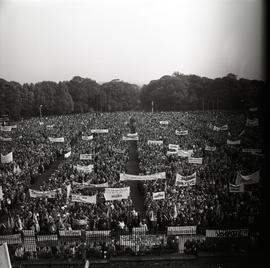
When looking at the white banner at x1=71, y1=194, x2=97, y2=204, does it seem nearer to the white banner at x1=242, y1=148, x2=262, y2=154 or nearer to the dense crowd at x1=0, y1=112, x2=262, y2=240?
the dense crowd at x1=0, y1=112, x2=262, y2=240

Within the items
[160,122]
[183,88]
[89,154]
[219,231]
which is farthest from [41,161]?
[219,231]

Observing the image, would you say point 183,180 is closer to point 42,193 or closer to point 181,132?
point 181,132

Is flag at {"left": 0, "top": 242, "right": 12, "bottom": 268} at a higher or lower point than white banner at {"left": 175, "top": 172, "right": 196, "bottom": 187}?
lower

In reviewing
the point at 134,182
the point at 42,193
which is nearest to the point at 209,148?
the point at 134,182

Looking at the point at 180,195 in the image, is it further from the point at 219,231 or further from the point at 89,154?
the point at 89,154

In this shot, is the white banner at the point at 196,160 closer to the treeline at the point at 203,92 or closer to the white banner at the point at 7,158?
the treeline at the point at 203,92

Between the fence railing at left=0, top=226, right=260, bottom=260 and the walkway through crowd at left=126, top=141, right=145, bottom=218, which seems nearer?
the fence railing at left=0, top=226, right=260, bottom=260

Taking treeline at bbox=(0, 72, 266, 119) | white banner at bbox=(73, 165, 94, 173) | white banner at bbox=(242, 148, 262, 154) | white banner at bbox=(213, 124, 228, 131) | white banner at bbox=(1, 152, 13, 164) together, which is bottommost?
white banner at bbox=(73, 165, 94, 173)

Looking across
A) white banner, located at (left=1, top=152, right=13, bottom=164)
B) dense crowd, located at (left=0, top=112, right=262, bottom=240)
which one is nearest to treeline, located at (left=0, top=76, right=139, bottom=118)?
dense crowd, located at (left=0, top=112, right=262, bottom=240)
